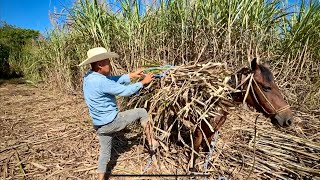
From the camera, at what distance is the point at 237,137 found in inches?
141

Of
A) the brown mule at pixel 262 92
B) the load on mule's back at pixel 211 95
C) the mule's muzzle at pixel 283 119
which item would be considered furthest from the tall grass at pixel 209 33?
the mule's muzzle at pixel 283 119

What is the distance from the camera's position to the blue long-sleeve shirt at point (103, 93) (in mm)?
2582

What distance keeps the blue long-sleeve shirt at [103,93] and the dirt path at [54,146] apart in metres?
0.79

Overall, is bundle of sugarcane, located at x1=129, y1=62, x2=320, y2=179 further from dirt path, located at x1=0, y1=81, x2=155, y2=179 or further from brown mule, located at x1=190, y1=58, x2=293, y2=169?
dirt path, located at x1=0, y1=81, x2=155, y2=179

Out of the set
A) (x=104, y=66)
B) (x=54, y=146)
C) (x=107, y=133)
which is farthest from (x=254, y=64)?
(x=54, y=146)

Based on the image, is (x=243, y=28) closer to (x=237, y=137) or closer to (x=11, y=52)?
(x=237, y=137)

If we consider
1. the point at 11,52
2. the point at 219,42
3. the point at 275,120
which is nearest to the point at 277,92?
the point at 275,120

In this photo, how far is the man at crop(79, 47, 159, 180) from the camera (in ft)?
8.52

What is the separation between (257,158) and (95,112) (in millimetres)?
1929

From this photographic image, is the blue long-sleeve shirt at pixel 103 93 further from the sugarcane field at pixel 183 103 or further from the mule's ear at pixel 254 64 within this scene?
the mule's ear at pixel 254 64

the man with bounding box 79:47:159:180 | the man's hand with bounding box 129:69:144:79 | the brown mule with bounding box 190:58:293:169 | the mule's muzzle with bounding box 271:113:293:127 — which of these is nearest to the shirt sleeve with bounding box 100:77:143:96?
the man with bounding box 79:47:159:180

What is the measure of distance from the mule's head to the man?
1007 mm

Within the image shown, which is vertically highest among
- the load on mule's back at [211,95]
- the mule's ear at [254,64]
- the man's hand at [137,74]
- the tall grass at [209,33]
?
the tall grass at [209,33]

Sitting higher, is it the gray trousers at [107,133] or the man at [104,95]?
the man at [104,95]
